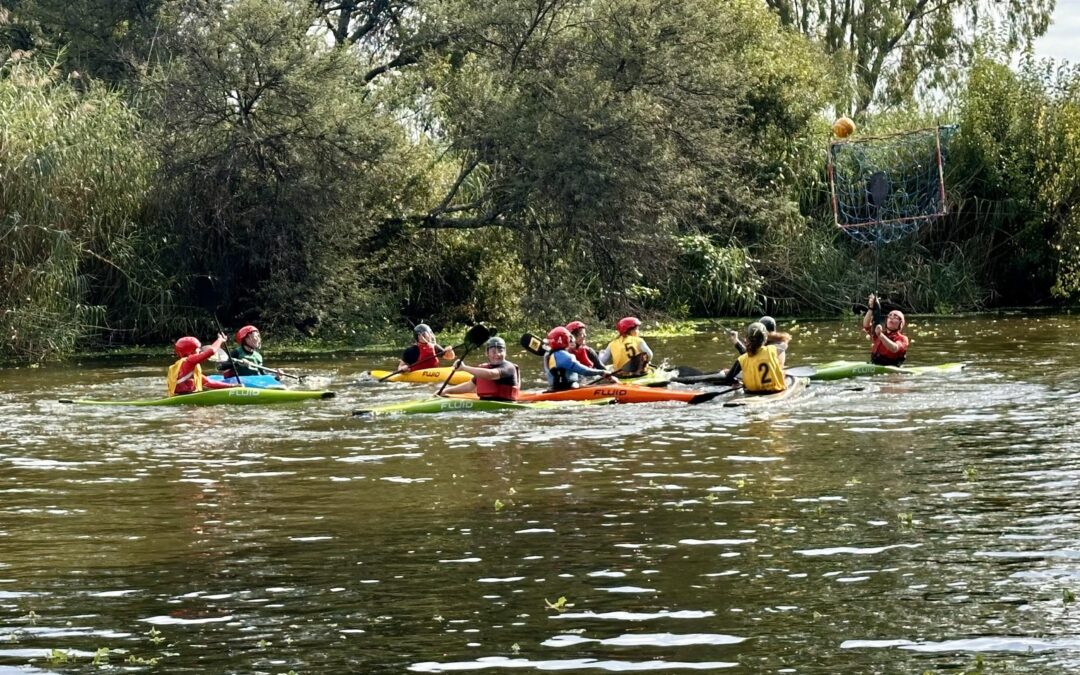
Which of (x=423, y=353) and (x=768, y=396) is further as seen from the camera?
(x=423, y=353)

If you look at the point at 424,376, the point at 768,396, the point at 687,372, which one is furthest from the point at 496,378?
the point at 424,376

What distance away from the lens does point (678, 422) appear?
19.4 metres

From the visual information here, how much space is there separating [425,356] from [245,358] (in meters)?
2.91

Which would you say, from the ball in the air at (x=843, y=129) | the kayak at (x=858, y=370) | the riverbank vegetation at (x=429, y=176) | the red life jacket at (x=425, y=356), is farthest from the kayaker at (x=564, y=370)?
the riverbank vegetation at (x=429, y=176)

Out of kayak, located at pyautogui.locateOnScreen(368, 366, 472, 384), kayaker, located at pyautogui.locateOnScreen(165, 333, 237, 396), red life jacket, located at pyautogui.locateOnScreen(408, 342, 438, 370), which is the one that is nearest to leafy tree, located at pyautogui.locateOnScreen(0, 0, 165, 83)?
red life jacket, located at pyautogui.locateOnScreen(408, 342, 438, 370)

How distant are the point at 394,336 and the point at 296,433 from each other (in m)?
13.9

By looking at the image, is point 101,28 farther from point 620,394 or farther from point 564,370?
point 620,394

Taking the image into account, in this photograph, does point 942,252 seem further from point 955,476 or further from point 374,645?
point 374,645

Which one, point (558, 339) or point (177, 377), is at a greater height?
point (558, 339)

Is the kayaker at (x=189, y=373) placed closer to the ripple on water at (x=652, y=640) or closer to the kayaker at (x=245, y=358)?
the kayaker at (x=245, y=358)

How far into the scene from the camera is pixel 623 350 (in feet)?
78.0

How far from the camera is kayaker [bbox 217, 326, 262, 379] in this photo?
24.0 m

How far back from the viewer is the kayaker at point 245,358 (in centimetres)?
2395

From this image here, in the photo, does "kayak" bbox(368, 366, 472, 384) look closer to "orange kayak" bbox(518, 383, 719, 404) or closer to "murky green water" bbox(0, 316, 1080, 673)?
"orange kayak" bbox(518, 383, 719, 404)
